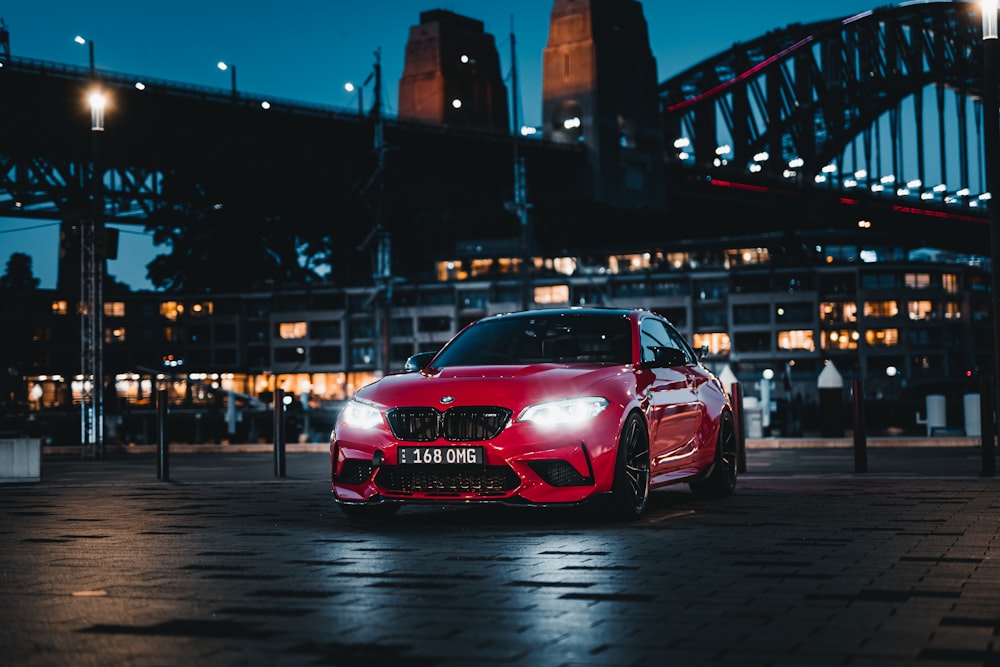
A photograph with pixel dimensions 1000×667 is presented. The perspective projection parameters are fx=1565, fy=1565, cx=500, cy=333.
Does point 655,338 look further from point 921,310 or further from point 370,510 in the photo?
point 921,310

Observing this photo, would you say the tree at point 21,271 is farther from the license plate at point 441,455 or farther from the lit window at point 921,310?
the license plate at point 441,455

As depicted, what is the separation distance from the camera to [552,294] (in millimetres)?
122562

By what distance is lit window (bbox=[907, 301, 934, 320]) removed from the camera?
11400 centimetres

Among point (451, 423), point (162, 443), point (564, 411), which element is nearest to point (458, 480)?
point (451, 423)

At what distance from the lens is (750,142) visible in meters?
147

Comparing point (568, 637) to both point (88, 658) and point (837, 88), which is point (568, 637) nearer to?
point (88, 658)

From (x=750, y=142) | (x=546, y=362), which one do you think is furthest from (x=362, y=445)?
(x=750, y=142)

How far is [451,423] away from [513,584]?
3066mm

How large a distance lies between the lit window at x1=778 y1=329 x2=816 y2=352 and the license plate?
353 ft

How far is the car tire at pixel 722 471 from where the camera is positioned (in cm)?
1230

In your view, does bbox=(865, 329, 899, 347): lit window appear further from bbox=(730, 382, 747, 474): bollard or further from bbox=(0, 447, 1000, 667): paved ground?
bbox=(0, 447, 1000, 667): paved ground

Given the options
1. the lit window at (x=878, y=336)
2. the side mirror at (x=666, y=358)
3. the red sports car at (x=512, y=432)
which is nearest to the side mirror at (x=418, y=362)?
the red sports car at (x=512, y=432)

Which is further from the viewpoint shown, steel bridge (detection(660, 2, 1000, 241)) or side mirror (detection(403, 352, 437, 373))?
steel bridge (detection(660, 2, 1000, 241))

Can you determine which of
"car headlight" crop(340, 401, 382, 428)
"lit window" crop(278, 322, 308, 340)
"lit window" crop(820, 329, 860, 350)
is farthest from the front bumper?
"lit window" crop(278, 322, 308, 340)
